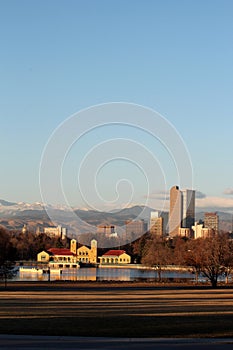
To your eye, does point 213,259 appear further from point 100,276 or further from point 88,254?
point 88,254

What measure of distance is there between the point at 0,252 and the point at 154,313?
59817 mm

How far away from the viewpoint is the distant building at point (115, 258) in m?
166

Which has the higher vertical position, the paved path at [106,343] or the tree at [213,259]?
the tree at [213,259]

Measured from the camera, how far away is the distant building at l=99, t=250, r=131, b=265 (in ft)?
543

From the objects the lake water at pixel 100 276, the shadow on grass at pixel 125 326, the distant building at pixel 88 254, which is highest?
the distant building at pixel 88 254

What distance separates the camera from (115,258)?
170 metres

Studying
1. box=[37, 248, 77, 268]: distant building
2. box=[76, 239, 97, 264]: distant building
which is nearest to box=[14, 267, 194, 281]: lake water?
box=[37, 248, 77, 268]: distant building

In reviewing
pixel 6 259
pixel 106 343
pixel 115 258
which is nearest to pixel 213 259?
pixel 6 259

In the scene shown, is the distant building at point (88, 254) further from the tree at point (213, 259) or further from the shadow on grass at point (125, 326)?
the shadow on grass at point (125, 326)

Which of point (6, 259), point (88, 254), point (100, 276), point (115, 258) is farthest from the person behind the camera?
point (88, 254)

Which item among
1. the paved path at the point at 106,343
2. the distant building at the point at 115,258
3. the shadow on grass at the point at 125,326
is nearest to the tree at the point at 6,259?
the shadow on grass at the point at 125,326

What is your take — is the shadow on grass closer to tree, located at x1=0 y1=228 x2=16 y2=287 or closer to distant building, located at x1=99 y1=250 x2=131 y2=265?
tree, located at x1=0 y1=228 x2=16 y2=287

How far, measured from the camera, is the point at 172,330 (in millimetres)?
23344

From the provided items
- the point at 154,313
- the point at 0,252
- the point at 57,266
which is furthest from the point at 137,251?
the point at 154,313
